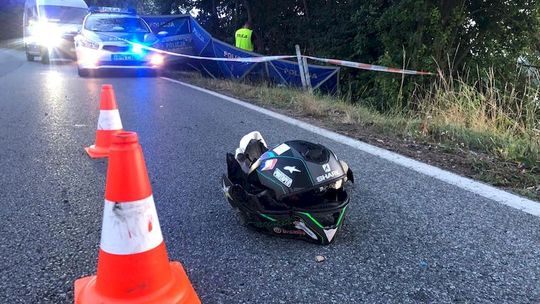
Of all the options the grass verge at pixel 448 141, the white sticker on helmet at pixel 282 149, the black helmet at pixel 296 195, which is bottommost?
the grass verge at pixel 448 141

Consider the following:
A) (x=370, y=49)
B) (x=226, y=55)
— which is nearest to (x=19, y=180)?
(x=226, y=55)

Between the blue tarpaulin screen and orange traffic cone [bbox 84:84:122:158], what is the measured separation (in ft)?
20.1

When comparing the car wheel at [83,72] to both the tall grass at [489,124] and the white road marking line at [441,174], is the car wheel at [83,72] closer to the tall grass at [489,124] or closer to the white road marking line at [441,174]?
the white road marking line at [441,174]

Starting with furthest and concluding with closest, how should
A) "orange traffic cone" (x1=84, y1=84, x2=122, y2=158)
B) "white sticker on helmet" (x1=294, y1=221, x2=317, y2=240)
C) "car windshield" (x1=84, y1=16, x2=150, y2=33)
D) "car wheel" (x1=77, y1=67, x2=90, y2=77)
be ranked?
1. "car windshield" (x1=84, y1=16, x2=150, y2=33)
2. "car wheel" (x1=77, y1=67, x2=90, y2=77)
3. "orange traffic cone" (x1=84, y1=84, x2=122, y2=158)
4. "white sticker on helmet" (x1=294, y1=221, x2=317, y2=240)

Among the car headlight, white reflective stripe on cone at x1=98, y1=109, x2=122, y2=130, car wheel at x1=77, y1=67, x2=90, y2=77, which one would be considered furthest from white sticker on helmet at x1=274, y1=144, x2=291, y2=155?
car wheel at x1=77, y1=67, x2=90, y2=77

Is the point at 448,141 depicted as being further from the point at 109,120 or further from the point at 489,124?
the point at 109,120

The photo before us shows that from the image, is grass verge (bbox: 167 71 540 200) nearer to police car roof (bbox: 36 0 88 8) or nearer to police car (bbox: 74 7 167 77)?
police car (bbox: 74 7 167 77)

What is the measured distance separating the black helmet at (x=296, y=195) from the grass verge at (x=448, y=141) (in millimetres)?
1759

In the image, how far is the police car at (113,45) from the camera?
1172cm

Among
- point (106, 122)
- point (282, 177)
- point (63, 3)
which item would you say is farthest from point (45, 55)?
point (282, 177)

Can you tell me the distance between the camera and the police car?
11.7 metres

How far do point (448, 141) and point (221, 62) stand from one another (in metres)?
8.35

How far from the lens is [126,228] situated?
1.85 meters

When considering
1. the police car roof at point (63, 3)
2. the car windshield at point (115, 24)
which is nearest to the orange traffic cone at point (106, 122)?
the car windshield at point (115, 24)
